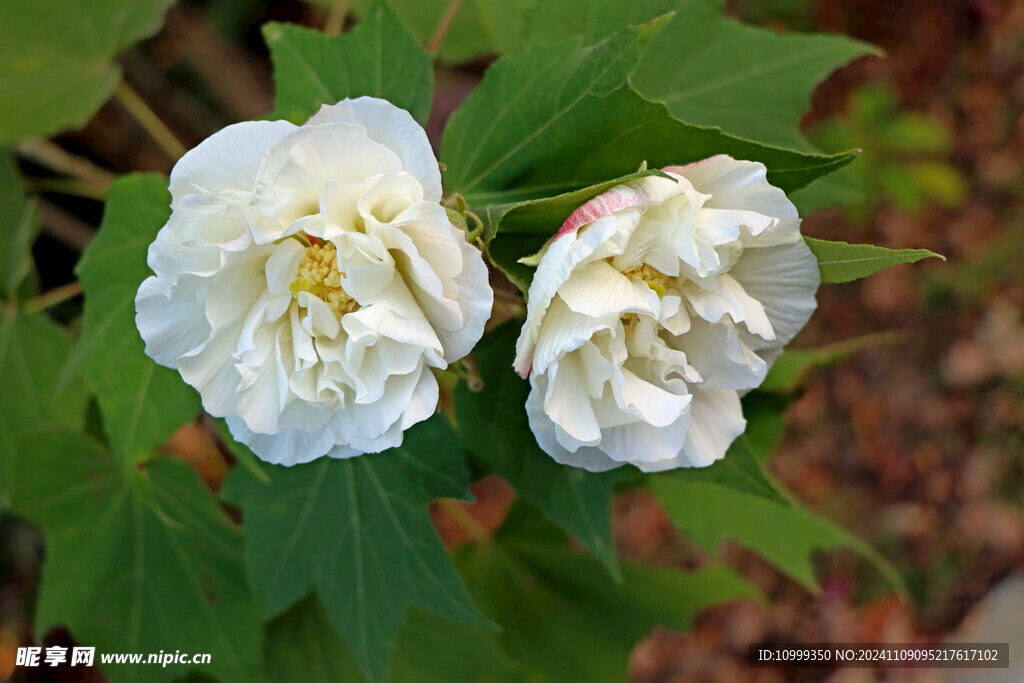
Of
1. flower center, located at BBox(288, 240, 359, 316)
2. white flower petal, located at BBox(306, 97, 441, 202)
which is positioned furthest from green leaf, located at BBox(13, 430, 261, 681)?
white flower petal, located at BBox(306, 97, 441, 202)

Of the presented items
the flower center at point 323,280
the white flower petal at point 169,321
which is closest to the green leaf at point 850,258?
the flower center at point 323,280

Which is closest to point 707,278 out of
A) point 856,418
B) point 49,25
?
point 49,25

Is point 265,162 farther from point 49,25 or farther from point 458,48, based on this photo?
point 458,48

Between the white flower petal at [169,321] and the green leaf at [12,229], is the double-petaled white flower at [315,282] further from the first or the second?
the green leaf at [12,229]

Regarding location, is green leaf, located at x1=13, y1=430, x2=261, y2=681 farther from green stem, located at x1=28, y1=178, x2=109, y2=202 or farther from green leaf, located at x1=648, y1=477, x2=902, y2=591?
green leaf, located at x1=648, y1=477, x2=902, y2=591

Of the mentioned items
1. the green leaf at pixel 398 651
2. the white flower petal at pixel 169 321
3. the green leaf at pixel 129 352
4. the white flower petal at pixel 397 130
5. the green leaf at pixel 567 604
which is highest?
the white flower petal at pixel 397 130

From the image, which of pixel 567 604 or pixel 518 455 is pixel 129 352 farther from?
pixel 567 604
